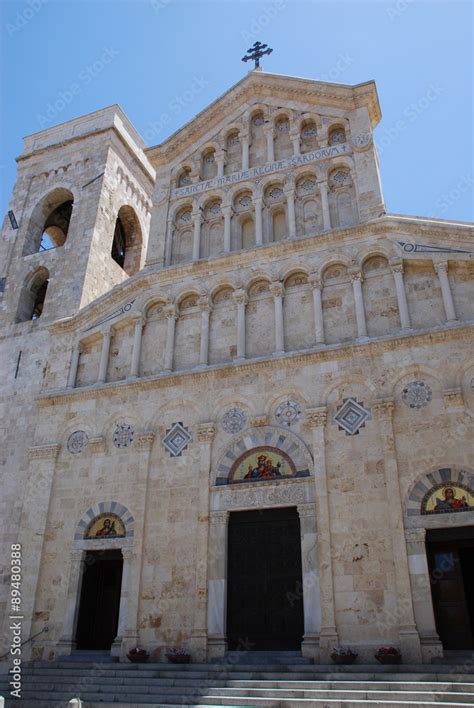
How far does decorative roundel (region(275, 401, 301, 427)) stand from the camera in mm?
15406

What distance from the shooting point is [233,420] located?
52.5 ft

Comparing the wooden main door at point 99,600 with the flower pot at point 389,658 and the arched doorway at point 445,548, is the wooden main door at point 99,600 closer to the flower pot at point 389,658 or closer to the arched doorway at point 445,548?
the flower pot at point 389,658

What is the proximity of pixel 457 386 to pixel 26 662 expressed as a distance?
12.6m

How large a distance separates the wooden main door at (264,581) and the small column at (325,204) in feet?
27.5

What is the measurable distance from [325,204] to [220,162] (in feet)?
15.3

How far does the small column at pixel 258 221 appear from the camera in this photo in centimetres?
1854

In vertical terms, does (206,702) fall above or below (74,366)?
below

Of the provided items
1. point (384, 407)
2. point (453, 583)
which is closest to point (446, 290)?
point (384, 407)

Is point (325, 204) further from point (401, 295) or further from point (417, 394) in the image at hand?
point (417, 394)

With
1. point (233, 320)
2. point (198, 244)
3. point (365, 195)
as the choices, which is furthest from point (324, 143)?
point (233, 320)

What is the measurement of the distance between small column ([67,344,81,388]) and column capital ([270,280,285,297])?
6715 millimetres

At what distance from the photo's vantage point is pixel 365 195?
17.8m

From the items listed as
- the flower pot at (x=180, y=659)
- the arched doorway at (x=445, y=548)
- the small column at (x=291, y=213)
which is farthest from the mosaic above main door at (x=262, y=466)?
the small column at (x=291, y=213)

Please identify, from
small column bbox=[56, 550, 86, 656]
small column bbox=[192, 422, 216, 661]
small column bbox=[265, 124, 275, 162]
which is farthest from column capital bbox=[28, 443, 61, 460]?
small column bbox=[265, 124, 275, 162]
